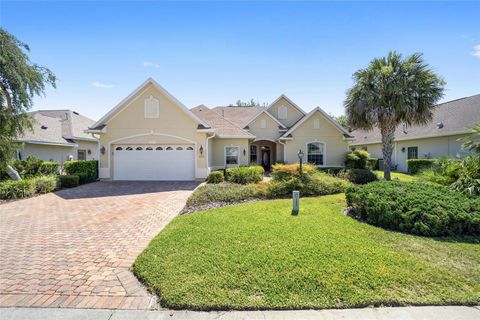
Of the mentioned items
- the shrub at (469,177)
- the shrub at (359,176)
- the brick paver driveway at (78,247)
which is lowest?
the brick paver driveway at (78,247)

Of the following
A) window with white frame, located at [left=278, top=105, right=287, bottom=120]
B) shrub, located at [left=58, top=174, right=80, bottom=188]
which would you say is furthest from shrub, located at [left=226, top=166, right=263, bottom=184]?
window with white frame, located at [left=278, top=105, right=287, bottom=120]

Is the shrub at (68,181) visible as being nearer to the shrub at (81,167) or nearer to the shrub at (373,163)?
the shrub at (81,167)

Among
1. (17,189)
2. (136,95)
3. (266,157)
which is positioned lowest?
(17,189)

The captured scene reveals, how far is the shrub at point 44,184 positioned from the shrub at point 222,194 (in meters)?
8.53

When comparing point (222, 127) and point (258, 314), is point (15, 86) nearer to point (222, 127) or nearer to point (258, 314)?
point (222, 127)

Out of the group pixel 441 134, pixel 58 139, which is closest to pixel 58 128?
pixel 58 139

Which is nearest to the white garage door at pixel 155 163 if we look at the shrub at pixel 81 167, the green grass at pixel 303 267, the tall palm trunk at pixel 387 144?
the shrub at pixel 81 167

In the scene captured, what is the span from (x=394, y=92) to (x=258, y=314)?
52.0 feet

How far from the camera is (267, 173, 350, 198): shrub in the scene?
1152 centimetres

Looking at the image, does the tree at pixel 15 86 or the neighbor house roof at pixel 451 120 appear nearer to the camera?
the tree at pixel 15 86

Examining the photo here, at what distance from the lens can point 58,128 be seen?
22734mm

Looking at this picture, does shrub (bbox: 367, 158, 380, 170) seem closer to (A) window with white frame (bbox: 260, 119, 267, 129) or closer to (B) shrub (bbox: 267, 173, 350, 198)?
(A) window with white frame (bbox: 260, 119, 267, 129)

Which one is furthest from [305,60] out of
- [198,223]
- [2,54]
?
[2,54]

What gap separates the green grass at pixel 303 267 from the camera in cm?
362
